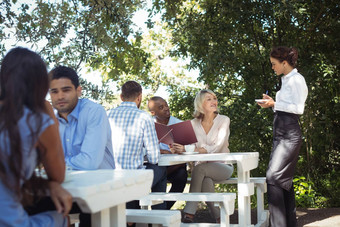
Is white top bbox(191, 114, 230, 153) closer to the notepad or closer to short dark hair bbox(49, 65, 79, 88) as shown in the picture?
the notepad

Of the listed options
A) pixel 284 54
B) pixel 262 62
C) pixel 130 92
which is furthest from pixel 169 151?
pixel 262 62

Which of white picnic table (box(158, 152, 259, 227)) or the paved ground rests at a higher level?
white picnic table (box(158, 152, 259, 227))

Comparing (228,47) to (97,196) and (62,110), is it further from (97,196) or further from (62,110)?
(97,196)

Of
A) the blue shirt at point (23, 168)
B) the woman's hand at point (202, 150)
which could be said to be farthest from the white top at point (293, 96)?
the blue shirt at point (23, 168)

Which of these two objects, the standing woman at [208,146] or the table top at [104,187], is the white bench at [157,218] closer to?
the table top at [104,187]

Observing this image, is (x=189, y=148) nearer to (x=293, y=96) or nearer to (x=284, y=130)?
(x=284, y=130)

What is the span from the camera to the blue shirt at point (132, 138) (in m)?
3.97

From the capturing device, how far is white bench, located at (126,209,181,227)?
3000 mm

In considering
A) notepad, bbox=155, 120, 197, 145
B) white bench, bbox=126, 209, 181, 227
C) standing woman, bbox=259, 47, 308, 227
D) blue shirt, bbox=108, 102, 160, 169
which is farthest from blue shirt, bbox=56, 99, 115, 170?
standing woman, bbox=259, 47, 308, 227

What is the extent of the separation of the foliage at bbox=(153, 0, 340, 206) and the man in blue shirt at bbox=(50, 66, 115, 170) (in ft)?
11.9

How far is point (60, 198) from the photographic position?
1867mm

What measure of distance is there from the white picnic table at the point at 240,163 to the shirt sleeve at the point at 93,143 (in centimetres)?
132

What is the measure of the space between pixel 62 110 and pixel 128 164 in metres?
1.03

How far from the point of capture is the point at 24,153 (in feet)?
5.81
